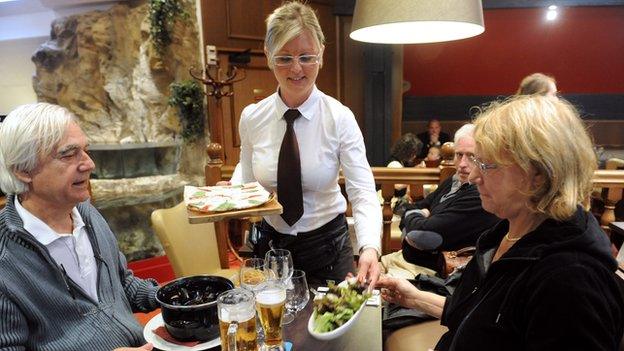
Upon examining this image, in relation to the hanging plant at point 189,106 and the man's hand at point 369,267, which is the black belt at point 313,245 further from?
the hanging plant at point 189,106

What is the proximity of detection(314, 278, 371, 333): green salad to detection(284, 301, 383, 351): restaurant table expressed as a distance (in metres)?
0.04

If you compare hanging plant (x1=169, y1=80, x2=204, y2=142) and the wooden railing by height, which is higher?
hanging plant (x1=169, y1=80, x2=204, y2=142)

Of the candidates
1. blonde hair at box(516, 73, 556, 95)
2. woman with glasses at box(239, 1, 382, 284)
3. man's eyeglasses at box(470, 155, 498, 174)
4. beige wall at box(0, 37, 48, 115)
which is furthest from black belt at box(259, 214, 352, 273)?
beige wall at box(0, 37, 48, 115)

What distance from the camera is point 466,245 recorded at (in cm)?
224

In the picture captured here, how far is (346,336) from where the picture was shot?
1.24 meters

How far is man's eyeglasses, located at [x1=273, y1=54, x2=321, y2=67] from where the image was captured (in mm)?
1519

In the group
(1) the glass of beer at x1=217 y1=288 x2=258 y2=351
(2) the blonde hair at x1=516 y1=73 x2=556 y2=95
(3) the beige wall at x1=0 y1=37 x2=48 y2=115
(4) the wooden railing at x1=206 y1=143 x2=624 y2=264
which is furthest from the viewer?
(3) the beige wall at x1=0 y1=37 x2=48 y2=115

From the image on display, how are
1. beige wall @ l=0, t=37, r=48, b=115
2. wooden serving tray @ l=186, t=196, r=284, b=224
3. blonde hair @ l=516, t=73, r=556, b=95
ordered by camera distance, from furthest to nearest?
beige wall @ l=0, t=37, r=48, b=115 < blonde hair @ l=516, t=73, r=556, b=95 < wooden serving tray @ l=186, t=196, r=284, b=224

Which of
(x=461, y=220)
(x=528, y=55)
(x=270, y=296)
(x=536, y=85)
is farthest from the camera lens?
(x=528, y=55)

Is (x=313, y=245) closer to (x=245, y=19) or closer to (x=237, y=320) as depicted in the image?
(x=237, y=320)

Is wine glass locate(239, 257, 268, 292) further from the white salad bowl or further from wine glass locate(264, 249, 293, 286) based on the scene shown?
the white salad bowl

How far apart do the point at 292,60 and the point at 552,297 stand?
1.06 meters

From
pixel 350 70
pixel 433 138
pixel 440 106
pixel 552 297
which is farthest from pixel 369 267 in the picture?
pixel 440 106

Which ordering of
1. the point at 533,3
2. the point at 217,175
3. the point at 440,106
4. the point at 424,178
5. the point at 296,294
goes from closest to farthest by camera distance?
the point at 296,294
the point at 424,178
the point at 217,175
the point at 533,3
the point at 440,106
